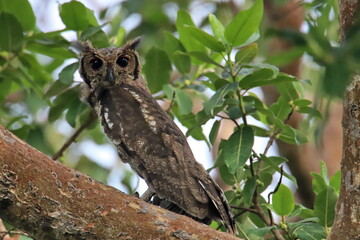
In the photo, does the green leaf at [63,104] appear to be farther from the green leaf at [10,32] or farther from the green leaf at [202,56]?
the green leaf at [202,56]

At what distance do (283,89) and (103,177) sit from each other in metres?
2.00

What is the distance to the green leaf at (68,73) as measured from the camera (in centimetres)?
395

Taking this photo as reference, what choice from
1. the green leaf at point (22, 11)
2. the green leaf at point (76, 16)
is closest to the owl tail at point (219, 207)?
the green leaf at point (76, 16)

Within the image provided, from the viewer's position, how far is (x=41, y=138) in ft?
14.1

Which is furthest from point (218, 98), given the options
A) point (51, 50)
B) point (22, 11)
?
point (22, 11)

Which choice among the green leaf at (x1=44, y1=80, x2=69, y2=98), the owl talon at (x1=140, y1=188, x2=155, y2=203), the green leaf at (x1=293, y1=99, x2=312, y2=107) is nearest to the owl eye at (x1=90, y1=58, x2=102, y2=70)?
the green leaf at (x1=44, y1=80, x2=69, y2=98)

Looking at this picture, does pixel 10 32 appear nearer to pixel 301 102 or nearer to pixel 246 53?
pixel 246 53

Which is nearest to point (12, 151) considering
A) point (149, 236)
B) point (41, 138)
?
point (149, 236)

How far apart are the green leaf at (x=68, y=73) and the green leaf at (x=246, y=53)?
1114 millimetres

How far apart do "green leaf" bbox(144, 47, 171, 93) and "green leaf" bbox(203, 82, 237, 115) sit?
0.96 metres

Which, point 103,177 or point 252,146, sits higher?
point 252,146

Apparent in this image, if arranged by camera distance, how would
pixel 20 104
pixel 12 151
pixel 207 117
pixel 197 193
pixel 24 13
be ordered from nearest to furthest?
pixel 12 151 < pixel 197 193 < pixel 207 117 < pixel 24 13 < pixel 20 104

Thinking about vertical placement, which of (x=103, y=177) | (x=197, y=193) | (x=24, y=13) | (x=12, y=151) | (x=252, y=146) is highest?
(x=24, y=13)

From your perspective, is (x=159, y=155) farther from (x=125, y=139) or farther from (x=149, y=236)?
(x=149, y=236)
